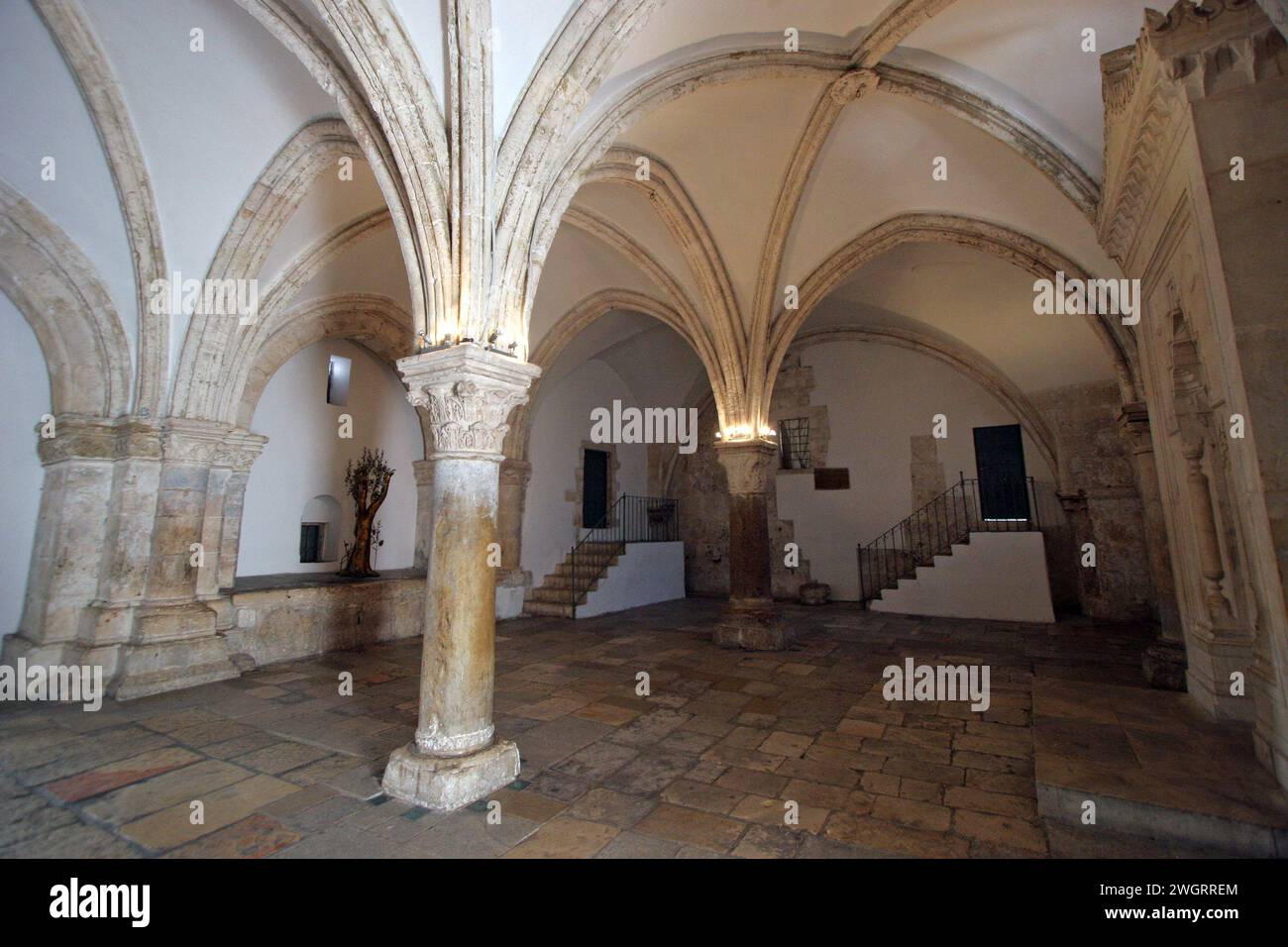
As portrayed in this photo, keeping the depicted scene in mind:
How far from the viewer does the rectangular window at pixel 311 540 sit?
7.48 meters

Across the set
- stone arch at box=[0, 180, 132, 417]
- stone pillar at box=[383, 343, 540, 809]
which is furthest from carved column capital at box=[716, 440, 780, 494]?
stone arch at box=[0, 180, 132, 417]

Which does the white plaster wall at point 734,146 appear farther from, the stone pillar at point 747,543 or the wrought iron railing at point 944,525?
the wrought iron railing at point 944,525

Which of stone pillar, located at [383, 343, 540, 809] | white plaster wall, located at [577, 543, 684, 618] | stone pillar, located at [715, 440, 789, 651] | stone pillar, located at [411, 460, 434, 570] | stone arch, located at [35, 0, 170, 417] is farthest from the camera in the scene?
white plaster wall, located at [577, 543, 684, 618]

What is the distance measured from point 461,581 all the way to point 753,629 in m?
4.15

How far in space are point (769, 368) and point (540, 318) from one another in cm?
361

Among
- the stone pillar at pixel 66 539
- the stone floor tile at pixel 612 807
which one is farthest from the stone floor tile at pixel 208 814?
the stone pillar at pixel 66 539

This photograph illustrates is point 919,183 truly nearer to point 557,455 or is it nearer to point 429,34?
point 429,34

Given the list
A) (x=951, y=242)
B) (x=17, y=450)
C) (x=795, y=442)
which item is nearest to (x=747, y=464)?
(x=951, y=242)

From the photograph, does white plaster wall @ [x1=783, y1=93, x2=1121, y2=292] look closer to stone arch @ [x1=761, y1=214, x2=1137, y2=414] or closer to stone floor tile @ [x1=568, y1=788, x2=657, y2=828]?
stone arch @ [x1=761, y1=214, x2=1137, y2=414]

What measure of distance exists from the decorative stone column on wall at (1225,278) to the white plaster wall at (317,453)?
8398 mm

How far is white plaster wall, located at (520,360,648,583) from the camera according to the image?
31.3 ft

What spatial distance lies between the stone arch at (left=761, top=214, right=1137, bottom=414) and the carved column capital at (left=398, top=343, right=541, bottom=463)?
4388 mm

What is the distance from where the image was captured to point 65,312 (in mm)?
4887
